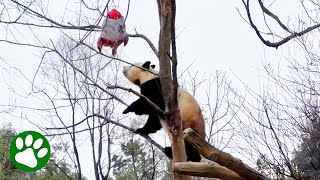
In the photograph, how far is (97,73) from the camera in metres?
3.89

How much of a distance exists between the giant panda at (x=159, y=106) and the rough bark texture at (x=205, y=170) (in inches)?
40.6

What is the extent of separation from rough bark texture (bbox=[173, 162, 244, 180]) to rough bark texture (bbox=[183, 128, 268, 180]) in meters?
0.06

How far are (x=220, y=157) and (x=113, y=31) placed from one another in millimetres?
1148

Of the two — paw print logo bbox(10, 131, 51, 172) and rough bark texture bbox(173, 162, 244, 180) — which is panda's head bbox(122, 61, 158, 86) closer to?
paw print logo bbox(10, 131, 51, 172)

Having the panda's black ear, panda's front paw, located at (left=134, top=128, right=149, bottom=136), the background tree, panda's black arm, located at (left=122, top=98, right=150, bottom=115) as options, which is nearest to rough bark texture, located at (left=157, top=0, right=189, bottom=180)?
panda's front paw, located at (left=134, top=128, right=149, bottom=136)

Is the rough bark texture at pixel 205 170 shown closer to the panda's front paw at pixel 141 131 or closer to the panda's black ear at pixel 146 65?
the panda's front paw at pixel 141 131

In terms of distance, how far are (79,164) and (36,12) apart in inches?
160

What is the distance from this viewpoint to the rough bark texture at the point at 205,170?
57.7 inches

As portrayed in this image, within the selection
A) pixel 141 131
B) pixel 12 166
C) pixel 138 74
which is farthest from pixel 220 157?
pixel 12 166

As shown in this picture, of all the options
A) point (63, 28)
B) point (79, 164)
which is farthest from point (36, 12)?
point (79, 164)

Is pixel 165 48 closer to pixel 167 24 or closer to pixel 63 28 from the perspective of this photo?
pixel 167 24

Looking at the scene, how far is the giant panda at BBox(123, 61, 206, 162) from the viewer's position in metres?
2.77

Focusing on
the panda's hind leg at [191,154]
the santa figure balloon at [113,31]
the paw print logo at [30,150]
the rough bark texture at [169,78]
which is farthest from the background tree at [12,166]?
the rough bark texture at [169,78]

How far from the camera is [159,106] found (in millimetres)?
2809
